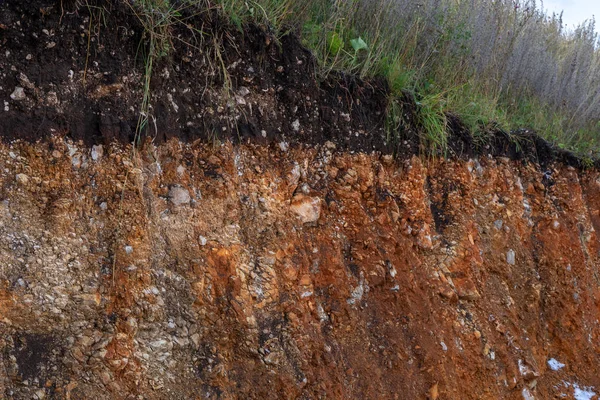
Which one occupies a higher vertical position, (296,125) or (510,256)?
(296,125)

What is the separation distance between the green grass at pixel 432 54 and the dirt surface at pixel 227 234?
4.3 inches

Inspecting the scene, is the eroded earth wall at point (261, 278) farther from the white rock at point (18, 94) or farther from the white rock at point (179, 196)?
the white rock at point (18, 94)

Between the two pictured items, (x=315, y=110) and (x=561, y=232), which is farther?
(x=561, y=232)

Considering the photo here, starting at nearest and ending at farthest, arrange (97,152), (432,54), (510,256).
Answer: (97,152)
(510,256)
(432,54)

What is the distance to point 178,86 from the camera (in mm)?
3383

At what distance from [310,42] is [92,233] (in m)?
1.95

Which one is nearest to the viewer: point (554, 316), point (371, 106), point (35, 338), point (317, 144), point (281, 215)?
point (35, 338)

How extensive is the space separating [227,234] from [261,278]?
1.02ft

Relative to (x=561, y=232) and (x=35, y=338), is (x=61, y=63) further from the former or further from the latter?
(x=561, y=232)

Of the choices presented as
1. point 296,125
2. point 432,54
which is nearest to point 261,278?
point 296,125

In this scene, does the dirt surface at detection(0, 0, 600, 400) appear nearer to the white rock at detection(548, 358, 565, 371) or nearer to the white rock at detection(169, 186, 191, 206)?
the white rock at detection(169, 186, 191, 206)

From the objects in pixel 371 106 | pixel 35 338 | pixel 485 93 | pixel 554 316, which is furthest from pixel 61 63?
pixel 554 316

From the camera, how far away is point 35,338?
8.88 ft

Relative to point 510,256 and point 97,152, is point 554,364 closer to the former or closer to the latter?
point 510,256
